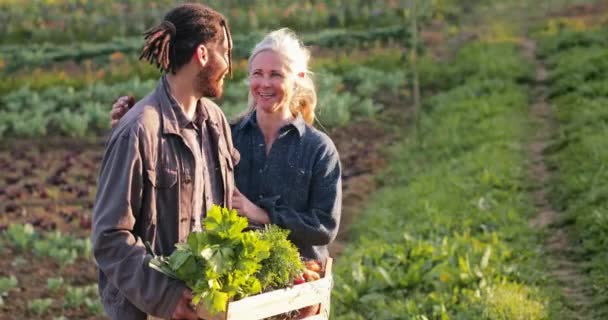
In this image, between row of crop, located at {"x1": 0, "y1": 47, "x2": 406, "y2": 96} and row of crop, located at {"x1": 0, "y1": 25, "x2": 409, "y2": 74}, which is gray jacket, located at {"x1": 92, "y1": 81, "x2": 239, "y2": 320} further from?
row of crop, located at {"x1": 0, "y1": 25, "x2": 409, "y2": 74}

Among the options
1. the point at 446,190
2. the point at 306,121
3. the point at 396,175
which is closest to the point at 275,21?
the point at 396,175

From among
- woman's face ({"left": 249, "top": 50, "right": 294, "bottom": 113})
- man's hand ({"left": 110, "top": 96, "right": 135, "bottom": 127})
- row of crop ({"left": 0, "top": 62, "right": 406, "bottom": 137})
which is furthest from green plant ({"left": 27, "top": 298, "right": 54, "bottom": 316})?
row of crop ({"left": 0, "top": 62, "right": 406, "bottom": 137})

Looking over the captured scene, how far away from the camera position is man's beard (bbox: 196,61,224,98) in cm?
380

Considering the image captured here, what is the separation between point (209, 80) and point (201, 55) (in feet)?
0.29

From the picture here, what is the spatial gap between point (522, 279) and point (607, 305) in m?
0.71

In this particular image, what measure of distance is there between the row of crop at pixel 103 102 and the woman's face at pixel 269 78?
9.73 meters

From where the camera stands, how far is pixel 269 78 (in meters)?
4.42

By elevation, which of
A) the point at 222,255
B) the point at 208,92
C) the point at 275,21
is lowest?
the point at 275,21

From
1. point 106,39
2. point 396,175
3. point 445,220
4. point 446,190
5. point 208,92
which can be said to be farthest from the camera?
point 106,39

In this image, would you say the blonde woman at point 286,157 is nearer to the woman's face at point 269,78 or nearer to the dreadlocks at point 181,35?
the woman's face at point 269,78

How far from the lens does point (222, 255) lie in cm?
348

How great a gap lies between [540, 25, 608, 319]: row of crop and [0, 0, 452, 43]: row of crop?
26.0ft

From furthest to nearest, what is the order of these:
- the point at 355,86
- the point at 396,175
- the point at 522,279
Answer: the point at 355,86, the point at 396,175, the point at 522,279

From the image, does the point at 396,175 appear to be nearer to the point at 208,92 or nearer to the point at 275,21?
the point at 208,92
